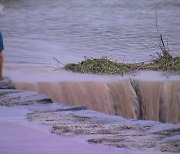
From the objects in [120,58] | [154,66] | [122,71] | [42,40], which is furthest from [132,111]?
[42,40]

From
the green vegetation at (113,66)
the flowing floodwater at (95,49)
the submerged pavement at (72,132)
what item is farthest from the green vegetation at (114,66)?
the submerged pavement at (72,132)


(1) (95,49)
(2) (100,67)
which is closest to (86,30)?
(1) (95,49)

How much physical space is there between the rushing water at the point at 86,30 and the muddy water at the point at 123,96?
2223 millimetres

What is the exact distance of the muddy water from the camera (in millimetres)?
8195

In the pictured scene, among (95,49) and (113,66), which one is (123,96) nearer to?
(113,66)

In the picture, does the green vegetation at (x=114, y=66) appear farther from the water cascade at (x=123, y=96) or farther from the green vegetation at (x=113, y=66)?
the water cascade at (x=123, y=96)

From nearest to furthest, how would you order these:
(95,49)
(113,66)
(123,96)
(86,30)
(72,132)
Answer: (72,132) → (123,96) → (113,66) → (95,49) → (86,30)

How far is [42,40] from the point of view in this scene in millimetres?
14664

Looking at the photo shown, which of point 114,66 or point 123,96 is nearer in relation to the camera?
point 123,96

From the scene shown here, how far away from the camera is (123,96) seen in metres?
8.47

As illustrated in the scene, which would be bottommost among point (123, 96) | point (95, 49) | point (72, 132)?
point (123, 96)

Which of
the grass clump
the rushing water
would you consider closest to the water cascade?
the grass clump

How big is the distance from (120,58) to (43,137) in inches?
249

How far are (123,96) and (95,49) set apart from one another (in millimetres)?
4934
